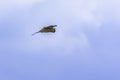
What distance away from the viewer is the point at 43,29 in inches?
1136

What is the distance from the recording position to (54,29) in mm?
29625

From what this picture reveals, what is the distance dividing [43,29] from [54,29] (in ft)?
4.77
